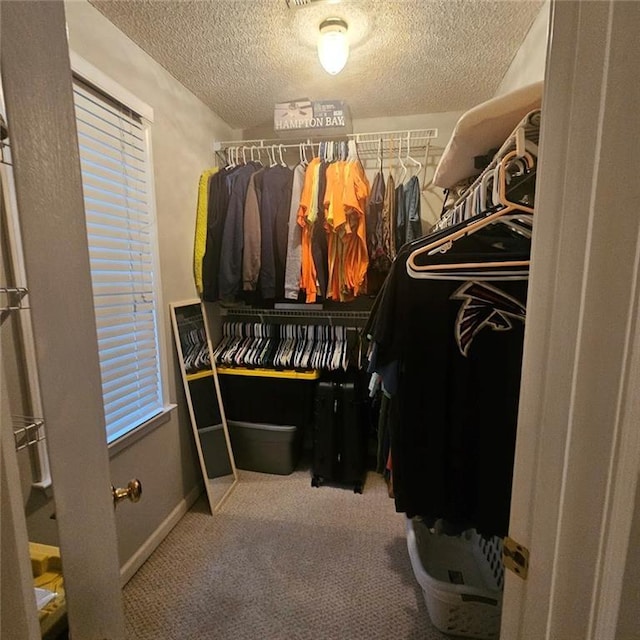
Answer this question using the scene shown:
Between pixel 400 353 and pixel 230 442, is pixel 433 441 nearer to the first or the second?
pixel 400 353

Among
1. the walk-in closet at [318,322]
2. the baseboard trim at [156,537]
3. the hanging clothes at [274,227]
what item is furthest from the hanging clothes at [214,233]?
the baseboard trim at [156,537]

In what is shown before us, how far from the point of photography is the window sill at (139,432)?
1496mm

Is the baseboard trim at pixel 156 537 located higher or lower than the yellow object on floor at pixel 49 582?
lower

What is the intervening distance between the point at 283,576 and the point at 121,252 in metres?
1.71

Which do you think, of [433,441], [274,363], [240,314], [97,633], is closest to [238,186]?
[240,314]

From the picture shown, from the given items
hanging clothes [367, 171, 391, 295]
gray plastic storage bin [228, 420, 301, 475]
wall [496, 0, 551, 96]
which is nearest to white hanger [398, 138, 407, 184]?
hanging clothes [367, 171, 391, 295]

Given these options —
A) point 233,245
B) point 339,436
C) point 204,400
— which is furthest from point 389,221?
point 204,400

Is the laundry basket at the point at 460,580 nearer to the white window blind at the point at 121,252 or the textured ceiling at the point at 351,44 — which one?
the white window blind at the point at 121,252

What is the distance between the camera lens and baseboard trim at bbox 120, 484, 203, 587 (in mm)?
1573

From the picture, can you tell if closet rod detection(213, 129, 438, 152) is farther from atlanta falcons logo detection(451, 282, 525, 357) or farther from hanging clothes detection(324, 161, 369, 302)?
atlanta falcons logo detection(451, 282, 525, 357)

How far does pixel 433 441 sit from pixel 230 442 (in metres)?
1.83

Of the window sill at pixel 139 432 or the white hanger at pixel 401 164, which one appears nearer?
the window sill at pixel 139 432

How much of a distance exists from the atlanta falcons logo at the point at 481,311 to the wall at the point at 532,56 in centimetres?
102

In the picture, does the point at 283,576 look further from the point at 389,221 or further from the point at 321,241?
the point at 389,221
